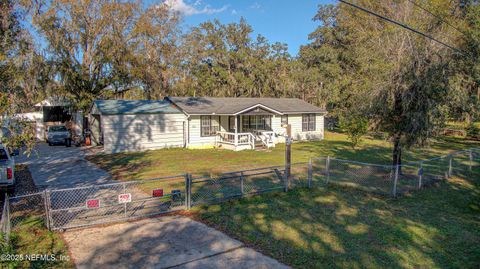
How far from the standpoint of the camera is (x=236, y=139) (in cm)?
2158

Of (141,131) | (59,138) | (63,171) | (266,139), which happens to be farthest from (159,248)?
(59,138)

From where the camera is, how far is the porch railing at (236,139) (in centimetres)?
2188

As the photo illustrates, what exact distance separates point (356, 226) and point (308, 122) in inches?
816

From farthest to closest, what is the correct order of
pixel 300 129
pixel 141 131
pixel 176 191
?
pixel 300 129 < pixel 141 131 < pixel 176 191

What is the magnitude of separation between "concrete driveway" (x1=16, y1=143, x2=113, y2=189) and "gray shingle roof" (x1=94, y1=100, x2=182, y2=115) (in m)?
3.11

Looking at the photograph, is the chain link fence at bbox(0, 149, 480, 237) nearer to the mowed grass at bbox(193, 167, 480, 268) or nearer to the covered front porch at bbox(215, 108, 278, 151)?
the mowed grass at bbox(193, 167, 480, 268)

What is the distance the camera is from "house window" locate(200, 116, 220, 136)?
2306cm

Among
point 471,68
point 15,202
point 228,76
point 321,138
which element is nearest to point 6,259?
point 15,202

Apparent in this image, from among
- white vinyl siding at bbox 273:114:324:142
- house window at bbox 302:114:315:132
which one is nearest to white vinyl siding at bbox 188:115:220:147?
white vinyl siding at bbox 273:114:324:142

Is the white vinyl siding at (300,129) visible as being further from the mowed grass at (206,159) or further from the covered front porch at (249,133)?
the mowed grass at (206,159)

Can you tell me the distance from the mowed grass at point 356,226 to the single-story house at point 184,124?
10.5 meters

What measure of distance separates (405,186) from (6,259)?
11.6 metres

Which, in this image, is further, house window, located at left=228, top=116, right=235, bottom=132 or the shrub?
the shrub

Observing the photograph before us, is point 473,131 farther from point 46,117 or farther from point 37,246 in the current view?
point 46,117
